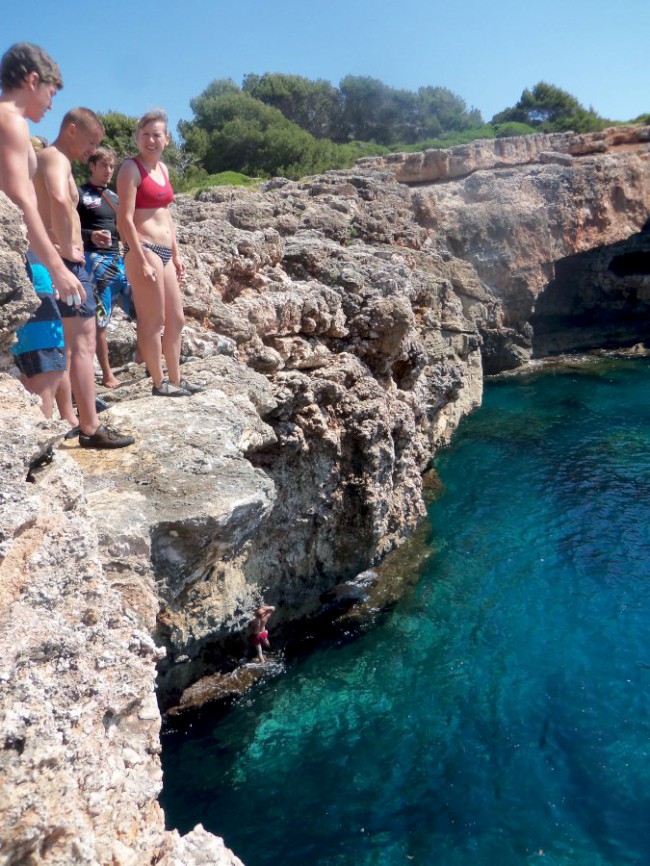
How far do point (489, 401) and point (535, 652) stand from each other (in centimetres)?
1622

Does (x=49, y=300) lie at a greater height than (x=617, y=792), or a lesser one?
greater

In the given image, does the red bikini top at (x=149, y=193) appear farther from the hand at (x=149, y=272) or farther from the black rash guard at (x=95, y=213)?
the black rash guard at (x=95, y=213)

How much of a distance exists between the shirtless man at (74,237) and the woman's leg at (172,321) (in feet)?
3.30

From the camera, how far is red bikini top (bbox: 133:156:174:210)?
5953 mm

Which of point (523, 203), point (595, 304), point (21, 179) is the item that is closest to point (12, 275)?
point (21, 179)

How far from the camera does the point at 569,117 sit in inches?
1736

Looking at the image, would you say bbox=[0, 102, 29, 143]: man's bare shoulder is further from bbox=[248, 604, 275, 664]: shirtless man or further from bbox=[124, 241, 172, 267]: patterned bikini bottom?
bbox=[248, 604, 275, 664]: shirtless man

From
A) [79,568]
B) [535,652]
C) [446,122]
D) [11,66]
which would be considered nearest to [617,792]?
[535,652]

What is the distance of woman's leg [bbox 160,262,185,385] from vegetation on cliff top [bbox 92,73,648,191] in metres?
21.4

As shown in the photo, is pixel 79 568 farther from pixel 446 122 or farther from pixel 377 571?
pixel 446 122

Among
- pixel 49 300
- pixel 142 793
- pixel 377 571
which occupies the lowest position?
pixel 377 571

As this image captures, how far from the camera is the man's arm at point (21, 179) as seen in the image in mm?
4020

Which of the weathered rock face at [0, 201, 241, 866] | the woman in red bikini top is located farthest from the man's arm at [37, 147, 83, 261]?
the weathered rock face at [0, 201, 241, 866]

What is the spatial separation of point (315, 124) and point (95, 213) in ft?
166
